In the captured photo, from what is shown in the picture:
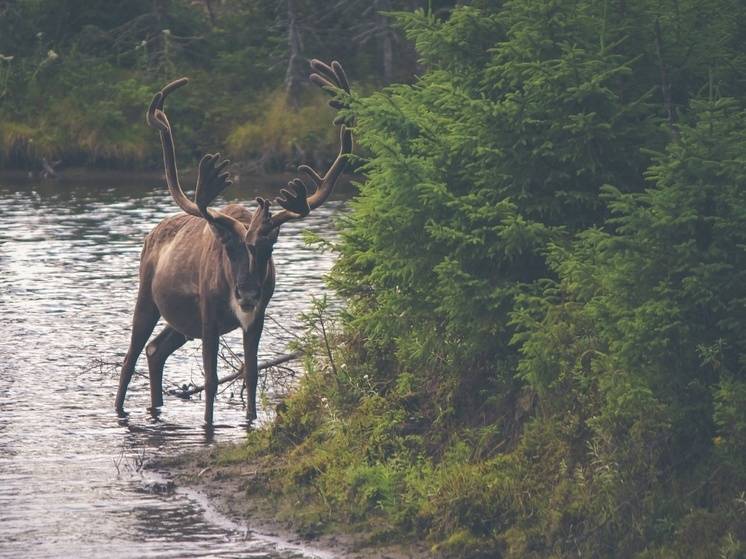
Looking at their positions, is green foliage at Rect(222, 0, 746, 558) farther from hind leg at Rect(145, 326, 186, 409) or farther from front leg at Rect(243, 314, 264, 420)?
hind leg at Rect(145, 326, 186, 409)

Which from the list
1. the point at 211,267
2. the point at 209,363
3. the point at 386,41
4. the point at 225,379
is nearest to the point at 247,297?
the point at 211,267

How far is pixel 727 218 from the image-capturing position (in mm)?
8734

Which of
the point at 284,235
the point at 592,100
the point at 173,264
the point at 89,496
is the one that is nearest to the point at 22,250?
the point at 284,235

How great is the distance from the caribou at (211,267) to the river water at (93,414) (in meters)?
0.48

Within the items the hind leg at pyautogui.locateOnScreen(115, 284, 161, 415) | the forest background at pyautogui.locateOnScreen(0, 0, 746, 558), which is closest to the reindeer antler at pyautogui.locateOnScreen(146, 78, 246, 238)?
the hind leg at pyautogui.locateOnScreen(115, 284, 161, 415)

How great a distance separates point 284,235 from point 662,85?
1979 centimetres

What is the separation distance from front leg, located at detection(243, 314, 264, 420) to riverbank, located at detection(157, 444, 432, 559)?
3.78 ft

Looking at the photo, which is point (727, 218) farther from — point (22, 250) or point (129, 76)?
point (129, 76)

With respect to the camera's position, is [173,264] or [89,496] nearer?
[89,496]

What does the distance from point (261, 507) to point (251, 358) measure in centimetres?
290

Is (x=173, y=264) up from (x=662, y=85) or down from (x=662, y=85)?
down

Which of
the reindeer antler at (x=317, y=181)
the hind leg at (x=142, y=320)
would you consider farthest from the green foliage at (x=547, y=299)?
the hind leg at (x=142, y=320)

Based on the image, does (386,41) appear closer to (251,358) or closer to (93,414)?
(93,414)

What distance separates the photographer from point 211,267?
13812mm
